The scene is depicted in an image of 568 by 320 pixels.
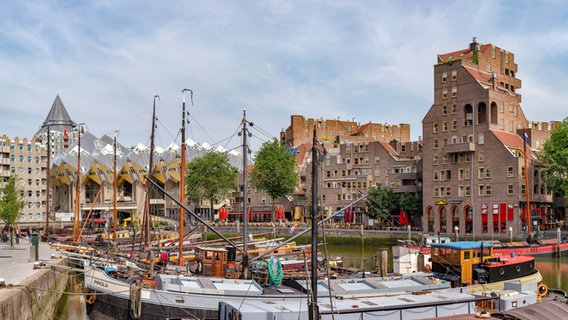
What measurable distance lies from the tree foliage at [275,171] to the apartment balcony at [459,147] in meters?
28.1

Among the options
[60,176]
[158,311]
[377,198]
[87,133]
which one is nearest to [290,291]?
[158,311]

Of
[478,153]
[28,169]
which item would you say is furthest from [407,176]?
[28,169]

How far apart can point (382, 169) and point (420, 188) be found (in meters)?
8.61

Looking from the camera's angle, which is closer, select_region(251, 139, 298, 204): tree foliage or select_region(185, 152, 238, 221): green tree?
select_region(251, 139, 298, 204): tree foliage

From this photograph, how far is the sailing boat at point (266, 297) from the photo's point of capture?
22.4 metres

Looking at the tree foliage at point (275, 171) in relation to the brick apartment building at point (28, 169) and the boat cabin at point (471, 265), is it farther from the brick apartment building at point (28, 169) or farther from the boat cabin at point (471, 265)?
the boat cabin at point (471, 265)

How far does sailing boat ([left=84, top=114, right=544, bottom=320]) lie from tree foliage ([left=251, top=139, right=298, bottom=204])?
70.6 metres

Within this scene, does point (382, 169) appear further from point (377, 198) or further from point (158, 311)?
point (158, 311)

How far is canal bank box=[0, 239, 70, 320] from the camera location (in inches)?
991

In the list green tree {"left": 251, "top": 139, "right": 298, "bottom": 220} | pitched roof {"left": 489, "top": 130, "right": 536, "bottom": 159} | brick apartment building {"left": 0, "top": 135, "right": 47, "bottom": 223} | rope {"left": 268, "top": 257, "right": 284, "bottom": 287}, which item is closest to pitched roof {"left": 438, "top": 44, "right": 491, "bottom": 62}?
pitched roof {"left": 489, "top": 130, "right": 536, "bottom": 159}

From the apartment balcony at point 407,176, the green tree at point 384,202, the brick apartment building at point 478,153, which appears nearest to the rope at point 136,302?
the brick apartment building at point 478,153

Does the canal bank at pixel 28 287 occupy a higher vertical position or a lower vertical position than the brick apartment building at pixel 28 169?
lower

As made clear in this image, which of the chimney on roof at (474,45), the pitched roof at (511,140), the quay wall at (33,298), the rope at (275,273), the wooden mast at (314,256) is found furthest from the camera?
the chimney on roof at (474,45)

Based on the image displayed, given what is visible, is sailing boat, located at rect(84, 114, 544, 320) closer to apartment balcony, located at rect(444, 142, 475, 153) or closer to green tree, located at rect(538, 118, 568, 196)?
green tree, located at rect(538, 118, 568, 196)
